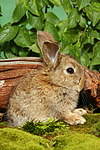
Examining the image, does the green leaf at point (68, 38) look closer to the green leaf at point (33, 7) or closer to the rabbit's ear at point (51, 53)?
the green leaf at point (33, 7)

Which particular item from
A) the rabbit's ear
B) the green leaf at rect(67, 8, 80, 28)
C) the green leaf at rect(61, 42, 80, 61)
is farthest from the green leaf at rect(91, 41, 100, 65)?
the rabbit's ear

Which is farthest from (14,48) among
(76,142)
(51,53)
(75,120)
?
(76,142)

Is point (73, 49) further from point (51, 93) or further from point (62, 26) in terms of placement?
point (51, 93)

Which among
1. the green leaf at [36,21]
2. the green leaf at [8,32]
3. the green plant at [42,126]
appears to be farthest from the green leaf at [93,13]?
the green plant at [42,126]

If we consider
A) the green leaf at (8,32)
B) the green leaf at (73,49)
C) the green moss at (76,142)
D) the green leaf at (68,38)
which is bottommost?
the green moss at (76,142)

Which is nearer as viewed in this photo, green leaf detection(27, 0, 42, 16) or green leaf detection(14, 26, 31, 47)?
green leaf detection(27, 0, 42, 16)

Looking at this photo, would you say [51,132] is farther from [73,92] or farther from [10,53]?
[10,53]

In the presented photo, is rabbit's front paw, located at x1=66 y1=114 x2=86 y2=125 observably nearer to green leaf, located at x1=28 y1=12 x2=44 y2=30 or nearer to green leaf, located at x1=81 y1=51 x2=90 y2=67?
green leaf, located at x1=81 y1=51 x2=90 y2=67
